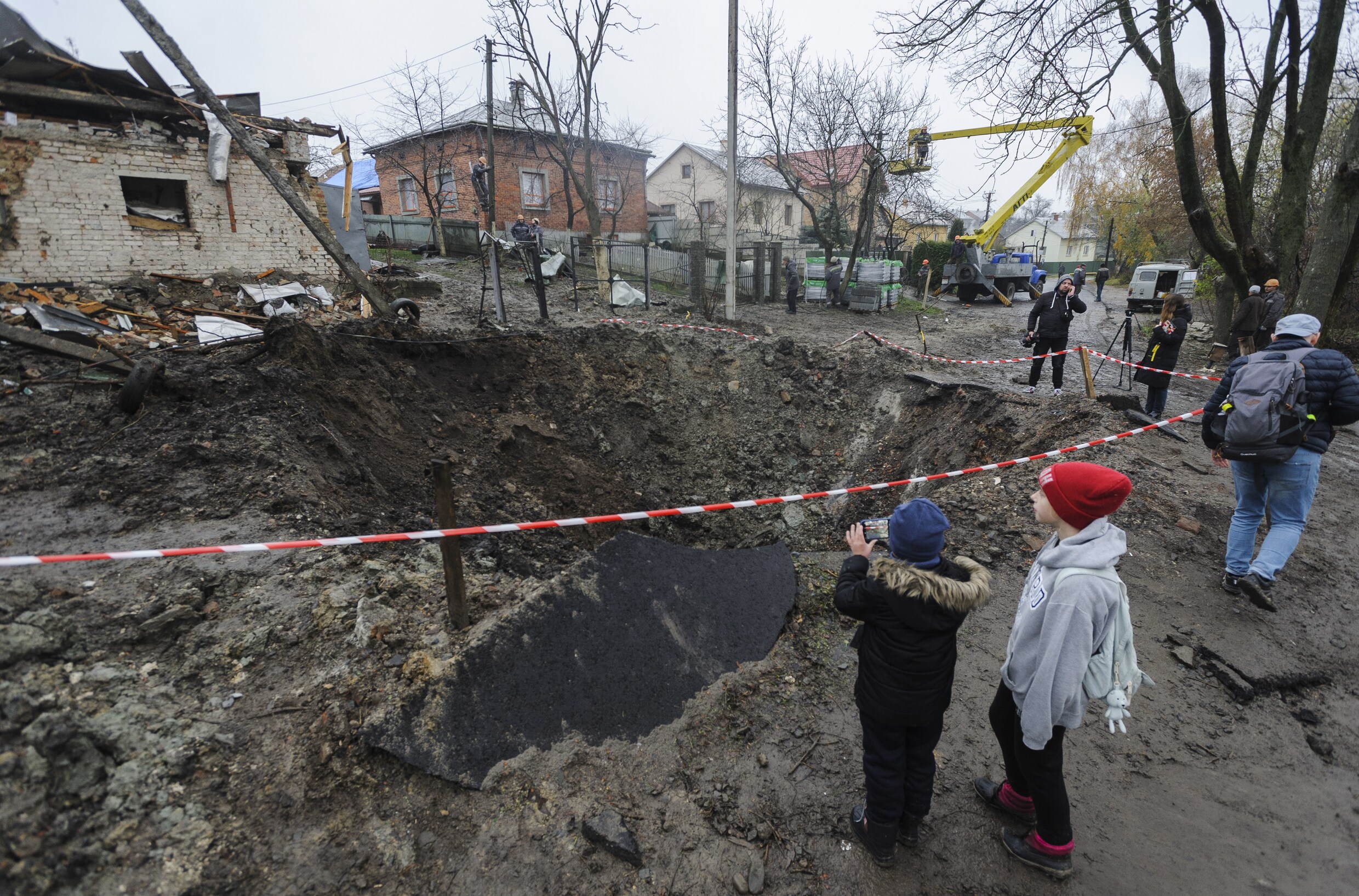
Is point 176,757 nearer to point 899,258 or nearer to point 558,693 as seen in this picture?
point 558,693

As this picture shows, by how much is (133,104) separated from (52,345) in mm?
5804

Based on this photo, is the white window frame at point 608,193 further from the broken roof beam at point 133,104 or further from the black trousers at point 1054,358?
the black trousers at point 1054,358

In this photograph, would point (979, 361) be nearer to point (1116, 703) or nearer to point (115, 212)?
point (1116, 703)

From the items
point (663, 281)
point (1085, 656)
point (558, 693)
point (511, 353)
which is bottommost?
point (558, 693)

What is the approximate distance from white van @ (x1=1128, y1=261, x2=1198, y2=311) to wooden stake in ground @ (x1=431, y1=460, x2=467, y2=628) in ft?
89.3

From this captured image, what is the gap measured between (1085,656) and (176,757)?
3.58 metres

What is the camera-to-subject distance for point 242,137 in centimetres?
840

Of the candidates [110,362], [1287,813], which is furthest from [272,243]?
[1287,813]

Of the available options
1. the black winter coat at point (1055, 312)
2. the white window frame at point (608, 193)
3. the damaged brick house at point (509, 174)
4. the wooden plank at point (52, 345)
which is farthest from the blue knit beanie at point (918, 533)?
the white window frame at point (608, 193)

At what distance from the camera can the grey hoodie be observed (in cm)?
218

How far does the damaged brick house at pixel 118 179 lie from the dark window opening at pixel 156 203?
20 mm

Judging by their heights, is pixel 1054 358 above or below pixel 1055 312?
below

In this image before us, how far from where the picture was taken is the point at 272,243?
11.4 meters

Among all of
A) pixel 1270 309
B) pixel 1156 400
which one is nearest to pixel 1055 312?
pixel 1156 400
